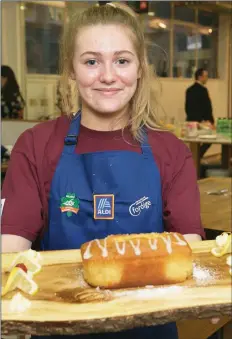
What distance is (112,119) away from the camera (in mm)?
1377

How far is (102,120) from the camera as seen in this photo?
54.1 inches

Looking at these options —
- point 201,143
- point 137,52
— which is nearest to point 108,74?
point 137,52

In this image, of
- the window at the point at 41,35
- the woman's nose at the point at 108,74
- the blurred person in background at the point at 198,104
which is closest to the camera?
the woman's nose at the point at 108,74

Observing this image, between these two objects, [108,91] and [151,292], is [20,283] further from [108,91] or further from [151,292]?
[108,91]

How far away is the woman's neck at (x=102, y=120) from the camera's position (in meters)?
1.37

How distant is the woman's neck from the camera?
1369mm

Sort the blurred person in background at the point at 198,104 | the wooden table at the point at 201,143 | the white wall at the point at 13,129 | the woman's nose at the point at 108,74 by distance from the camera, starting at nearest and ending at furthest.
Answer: the woman's nose at the point at 108,74
the white wall at the point at 13,129
the wooden table at the point at 201,143
the blurred person in background at the point at 198,104

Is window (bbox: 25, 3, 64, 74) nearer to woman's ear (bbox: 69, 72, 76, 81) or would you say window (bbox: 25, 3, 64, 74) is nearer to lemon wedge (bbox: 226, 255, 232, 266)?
woman's ear (bbox: 69, 72, 76, 81)

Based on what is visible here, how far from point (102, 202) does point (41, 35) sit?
6716 mm

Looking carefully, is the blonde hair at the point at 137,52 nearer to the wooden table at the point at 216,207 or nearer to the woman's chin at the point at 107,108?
the woman's chin at the point at 107,108

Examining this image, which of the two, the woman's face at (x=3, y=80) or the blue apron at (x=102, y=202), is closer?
the blue apron at (x=102, y=202)

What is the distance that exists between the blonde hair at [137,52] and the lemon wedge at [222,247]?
37 cm

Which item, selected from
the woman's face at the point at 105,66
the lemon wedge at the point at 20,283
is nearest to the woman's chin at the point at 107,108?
the woman's face at the point at 105,66

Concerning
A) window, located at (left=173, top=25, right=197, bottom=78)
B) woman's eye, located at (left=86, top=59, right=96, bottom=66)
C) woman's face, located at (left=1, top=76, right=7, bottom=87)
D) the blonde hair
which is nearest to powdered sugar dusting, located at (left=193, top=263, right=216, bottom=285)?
the blonde hair
